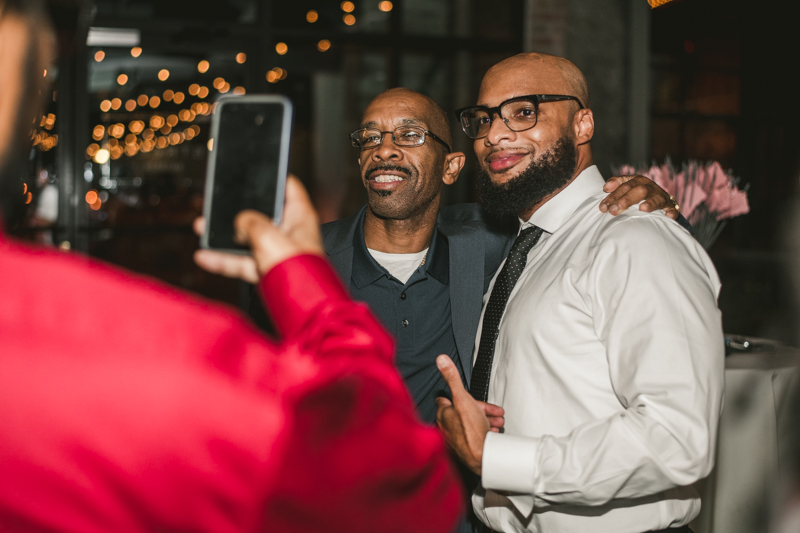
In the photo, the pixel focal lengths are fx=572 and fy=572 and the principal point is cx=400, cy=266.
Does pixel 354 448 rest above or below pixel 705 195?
below

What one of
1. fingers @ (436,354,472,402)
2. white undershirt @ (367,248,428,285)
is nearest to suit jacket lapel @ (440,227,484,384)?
white undershirt @ (367,248,428,285)

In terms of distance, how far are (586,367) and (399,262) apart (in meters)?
1.06

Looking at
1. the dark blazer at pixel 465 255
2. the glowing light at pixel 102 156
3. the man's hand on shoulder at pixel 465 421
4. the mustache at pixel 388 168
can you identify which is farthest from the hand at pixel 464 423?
the glowing light at pixel 102 156

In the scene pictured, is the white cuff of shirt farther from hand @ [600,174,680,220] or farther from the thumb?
hand @ [600,174,680,220]

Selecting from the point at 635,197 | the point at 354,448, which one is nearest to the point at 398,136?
the point at 635,197

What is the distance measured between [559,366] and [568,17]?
→ 3936 mm

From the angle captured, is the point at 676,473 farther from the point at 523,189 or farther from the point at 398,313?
the point at 398,313

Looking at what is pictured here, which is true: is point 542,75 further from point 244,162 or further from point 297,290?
point 297,290

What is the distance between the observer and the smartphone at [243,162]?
648mm

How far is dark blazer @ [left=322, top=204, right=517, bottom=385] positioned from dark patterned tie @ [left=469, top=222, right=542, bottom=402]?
0.26 metres

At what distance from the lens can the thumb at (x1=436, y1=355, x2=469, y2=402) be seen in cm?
121

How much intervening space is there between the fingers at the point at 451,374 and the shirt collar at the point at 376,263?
2.72 feet

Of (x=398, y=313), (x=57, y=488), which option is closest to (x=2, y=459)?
(x=57, y=488)

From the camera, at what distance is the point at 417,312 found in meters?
2.01
